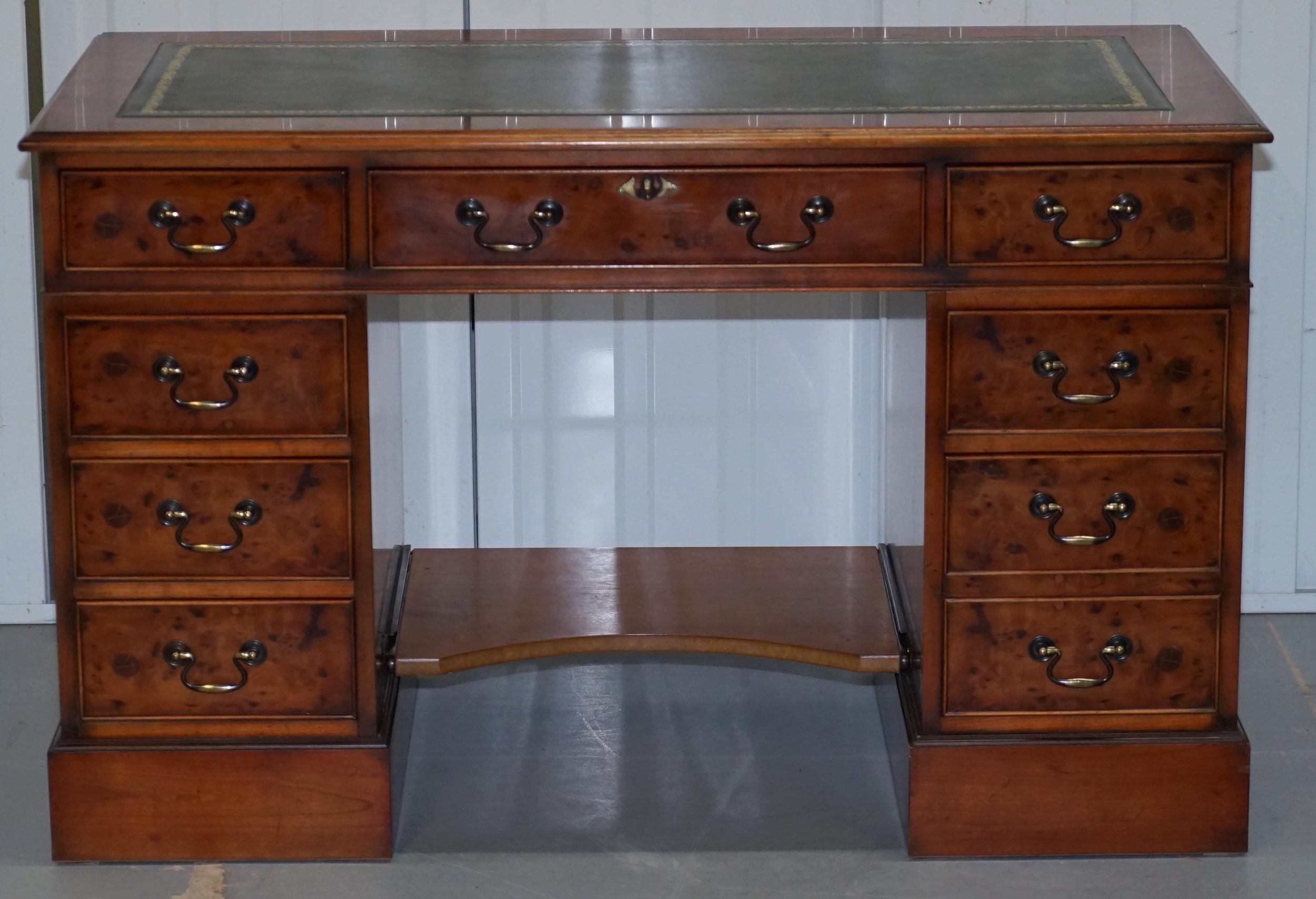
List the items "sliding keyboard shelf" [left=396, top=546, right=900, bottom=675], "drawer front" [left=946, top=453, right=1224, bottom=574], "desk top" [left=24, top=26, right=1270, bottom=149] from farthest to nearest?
"sliding keyboard shelf" [left=396, top=546, right=900, bottom=675] → "drawer front" [left=946, top=453, right=1224, bottom=574] → "desk top" [left=24, top=26, right=1270, bottom=149]

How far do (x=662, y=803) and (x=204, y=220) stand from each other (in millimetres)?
1157

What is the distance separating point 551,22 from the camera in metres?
3.46

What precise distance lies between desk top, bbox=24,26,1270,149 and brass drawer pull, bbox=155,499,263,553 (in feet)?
1.68

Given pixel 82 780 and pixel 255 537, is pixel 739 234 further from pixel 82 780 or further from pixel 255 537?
pixel 82 780

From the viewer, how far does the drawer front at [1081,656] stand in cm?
261

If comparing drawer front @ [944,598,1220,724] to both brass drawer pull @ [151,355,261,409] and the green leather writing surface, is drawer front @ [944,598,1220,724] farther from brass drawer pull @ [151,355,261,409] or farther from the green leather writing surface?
brass drawer pull @ [151,355,261,409]

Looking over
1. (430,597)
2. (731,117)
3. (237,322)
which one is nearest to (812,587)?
(430,597)

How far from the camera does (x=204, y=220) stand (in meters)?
2.46

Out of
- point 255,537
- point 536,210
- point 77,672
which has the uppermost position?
point 536,210

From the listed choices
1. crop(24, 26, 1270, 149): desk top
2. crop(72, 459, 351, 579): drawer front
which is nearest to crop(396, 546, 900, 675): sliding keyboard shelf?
crop(72, 459, 351, 579): drawer front

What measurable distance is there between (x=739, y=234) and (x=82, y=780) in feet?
4.10

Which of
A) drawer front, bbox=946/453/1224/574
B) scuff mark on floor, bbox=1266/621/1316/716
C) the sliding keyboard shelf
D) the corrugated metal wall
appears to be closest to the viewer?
drawer front, bbox=946/453/1224/574

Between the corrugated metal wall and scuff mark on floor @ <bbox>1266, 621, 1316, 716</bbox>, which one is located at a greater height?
the corrugated metal wall

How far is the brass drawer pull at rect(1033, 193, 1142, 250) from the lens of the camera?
245 cm
